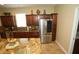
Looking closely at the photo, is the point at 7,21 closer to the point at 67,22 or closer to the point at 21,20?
the point at 21,20

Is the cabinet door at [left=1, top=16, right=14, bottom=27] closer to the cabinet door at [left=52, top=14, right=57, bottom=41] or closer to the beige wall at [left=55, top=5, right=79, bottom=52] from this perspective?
the cabinet door at [left=52, top=14, right=57, bottom=41]

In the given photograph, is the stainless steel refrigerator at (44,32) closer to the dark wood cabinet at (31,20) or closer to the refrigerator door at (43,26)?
the refrigerator door at (43,26)

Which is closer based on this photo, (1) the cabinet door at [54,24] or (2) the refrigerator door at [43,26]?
(2) the refrigerator door at [43,26]

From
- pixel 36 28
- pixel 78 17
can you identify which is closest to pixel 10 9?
pixel 36 28

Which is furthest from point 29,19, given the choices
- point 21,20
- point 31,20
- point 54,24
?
point 54,24

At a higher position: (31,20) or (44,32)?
(31,20)

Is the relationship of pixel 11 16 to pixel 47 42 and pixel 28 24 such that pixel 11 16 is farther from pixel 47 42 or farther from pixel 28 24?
pixel 47 42

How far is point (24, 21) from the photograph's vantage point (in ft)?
16.6

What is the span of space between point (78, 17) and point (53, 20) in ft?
6.00

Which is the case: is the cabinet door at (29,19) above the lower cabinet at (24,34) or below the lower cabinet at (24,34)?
above

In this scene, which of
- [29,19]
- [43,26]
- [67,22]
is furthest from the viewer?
[29,19]

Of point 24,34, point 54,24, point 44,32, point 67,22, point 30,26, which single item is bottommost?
point 24,34

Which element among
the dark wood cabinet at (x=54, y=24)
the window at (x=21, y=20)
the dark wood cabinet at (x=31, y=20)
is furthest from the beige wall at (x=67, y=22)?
the window at (x=21, y=20)

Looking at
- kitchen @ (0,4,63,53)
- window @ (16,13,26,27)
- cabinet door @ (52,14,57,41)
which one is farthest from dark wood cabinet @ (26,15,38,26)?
cabinet door @ (52,14,57,41)
